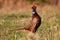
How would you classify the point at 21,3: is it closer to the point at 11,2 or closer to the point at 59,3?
the point at 11,2

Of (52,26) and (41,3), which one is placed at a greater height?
(52,26)

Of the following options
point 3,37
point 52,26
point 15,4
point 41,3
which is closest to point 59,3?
point 41,3

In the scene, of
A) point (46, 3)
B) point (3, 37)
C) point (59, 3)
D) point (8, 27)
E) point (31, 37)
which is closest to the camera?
point (31, 37)

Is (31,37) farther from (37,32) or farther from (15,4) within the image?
(15,4)

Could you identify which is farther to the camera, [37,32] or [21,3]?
[21,3]

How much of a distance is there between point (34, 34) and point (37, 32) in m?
0.45

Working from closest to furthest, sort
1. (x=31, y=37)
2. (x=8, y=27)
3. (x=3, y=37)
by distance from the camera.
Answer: (x=31, y=37) < (x=3, y=37) < (x=8, y=27)

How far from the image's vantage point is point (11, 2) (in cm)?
2002

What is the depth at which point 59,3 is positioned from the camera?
19.0 metres

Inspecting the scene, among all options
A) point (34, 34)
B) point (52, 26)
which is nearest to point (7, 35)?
point (34, 34)

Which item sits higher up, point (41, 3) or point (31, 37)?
point (31, 37)

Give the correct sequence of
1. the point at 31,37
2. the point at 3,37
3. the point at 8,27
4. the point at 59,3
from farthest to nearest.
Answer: the point at 59,3 < the point at 8,27 < the point at 3,37 < the point at 31,37

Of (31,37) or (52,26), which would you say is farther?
(52,26)

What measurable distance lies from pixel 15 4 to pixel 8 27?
10507 millimetres
